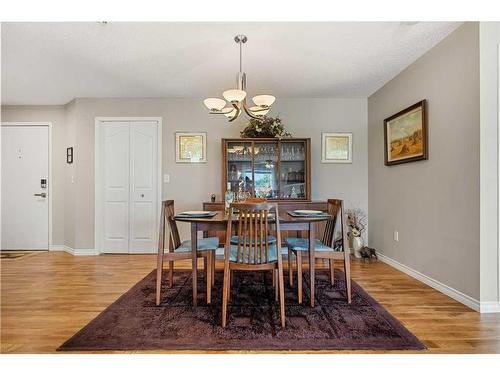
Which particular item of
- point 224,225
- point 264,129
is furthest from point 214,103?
point 264,129

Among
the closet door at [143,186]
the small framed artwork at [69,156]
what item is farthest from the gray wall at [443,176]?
the small framed artwork at [69,156]

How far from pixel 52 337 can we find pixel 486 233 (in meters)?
3.15

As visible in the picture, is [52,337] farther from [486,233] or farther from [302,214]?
[486,233]

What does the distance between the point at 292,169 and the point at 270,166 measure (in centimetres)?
32

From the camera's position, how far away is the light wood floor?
1900 mm

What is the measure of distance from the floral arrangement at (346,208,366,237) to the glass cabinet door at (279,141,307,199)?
84cm

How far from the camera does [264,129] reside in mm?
4160

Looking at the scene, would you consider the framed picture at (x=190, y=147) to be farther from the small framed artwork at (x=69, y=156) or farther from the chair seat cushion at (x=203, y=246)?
the chair seat cushion at (x=203, y=246)

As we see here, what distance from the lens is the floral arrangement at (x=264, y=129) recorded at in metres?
4.14

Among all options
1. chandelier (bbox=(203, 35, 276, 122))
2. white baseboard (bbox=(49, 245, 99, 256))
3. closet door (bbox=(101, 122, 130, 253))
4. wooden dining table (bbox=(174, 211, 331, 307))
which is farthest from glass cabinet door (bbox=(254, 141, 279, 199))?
white baseboard (bbox=(49, 245, 99, 256))

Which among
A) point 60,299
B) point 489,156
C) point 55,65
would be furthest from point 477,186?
point 55,65
